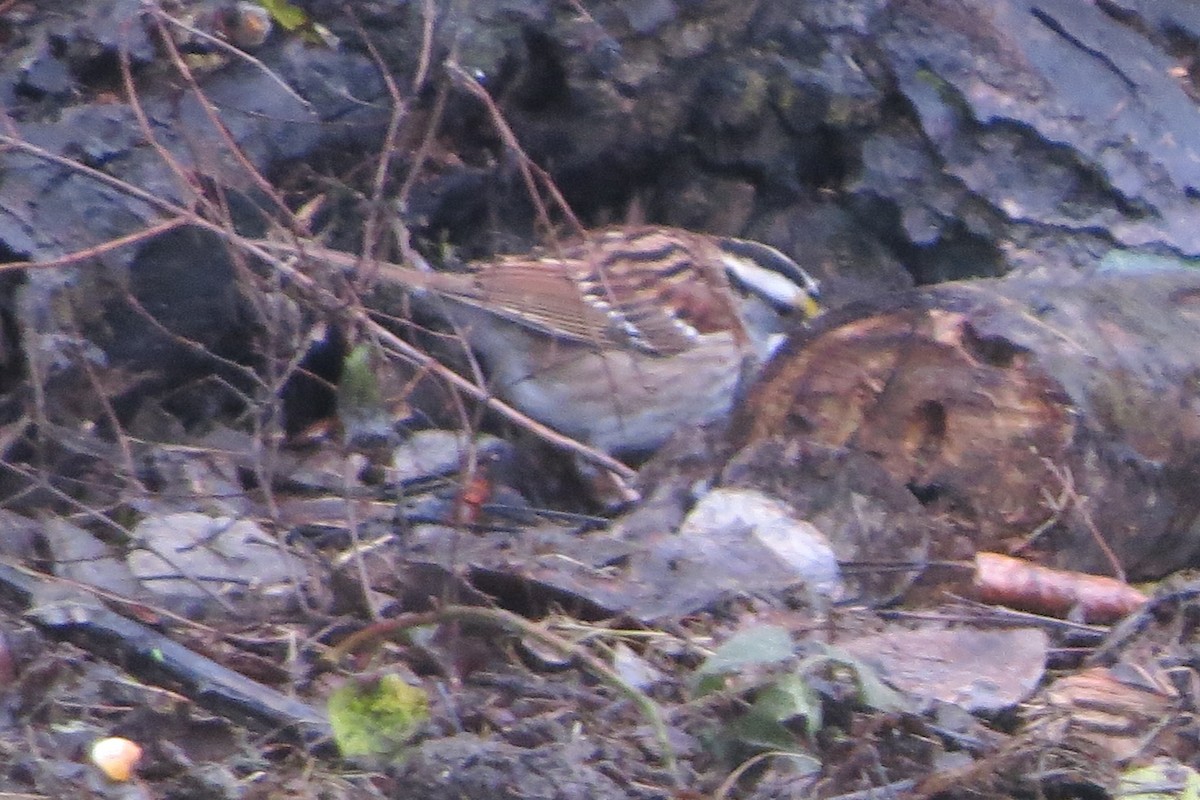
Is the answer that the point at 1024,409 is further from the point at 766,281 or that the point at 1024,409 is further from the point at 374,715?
the point at 374,715

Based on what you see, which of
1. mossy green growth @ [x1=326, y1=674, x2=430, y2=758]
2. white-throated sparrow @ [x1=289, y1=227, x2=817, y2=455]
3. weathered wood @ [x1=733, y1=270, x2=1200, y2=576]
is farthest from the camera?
white-throated sparrow @ [x1=289, y1=227, x2=817, y2=455]

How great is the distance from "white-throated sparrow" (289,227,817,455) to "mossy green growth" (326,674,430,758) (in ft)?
7.34

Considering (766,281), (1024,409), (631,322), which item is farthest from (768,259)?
(1024,409)

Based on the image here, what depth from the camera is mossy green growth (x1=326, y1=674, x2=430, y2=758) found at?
9.30 ft

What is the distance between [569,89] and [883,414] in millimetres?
1678

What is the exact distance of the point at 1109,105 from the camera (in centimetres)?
561

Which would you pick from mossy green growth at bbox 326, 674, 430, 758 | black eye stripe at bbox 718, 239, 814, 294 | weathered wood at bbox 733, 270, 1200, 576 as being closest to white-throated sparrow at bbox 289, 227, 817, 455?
black eye stripe at bbox 718, 239, 814, 294

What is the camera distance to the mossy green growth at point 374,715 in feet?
9.30

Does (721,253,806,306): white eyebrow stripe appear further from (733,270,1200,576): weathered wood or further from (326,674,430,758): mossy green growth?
(326,674,430,758): mossy green growth

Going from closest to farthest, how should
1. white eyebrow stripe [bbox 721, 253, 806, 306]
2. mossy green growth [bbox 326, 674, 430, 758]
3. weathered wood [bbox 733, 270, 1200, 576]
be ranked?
mossy green growth [bbox 326, 674, 430, 758]
weathered wood [bbox 733, 270, 1200, 576]
white eyebrow stripe [bbox 721, 253, 806, 306]

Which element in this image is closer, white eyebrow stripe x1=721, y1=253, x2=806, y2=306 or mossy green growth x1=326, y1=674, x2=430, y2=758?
mossy green growth x1=326, y1=674, x2=430, y2=758

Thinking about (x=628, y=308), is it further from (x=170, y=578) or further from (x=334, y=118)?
(x=170, y=578)

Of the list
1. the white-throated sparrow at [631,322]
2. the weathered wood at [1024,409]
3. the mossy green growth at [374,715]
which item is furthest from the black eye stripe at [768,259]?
the mossy green growth at [374,715]

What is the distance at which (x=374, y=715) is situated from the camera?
2.85 m
